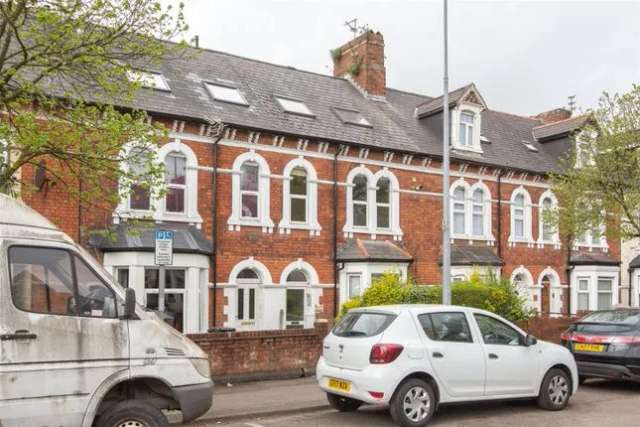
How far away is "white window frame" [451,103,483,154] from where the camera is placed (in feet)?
74.3

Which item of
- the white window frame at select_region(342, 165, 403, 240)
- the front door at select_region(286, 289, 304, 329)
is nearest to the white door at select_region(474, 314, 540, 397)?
the front door at select_region(286, 289, 304, 329)

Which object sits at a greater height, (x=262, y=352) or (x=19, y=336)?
(x=19, y=336)

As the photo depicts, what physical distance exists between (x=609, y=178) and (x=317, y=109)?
8.94 m

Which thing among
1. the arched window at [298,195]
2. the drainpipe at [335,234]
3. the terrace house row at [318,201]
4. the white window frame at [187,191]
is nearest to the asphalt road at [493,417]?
the terrace house row at [318,201]

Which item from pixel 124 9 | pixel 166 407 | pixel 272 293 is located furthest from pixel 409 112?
pixel 166 407

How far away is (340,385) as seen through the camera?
8.67m

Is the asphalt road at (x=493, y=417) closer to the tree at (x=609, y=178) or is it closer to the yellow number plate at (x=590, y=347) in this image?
the yellow number plate at (x=590, y=347)

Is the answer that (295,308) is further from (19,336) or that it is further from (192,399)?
(19,336)

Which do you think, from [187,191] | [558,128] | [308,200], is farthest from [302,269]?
[558,128]

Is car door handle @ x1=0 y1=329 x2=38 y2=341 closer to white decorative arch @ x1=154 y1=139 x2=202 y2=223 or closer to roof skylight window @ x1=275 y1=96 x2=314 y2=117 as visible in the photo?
white decorative arch @ x1=154 y1=139 x2=202 y2=223

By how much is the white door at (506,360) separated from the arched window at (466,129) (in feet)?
46.6

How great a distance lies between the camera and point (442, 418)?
29.8ft

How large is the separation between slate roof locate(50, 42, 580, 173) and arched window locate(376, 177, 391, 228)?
1163 millimetres

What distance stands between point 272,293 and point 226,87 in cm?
636
